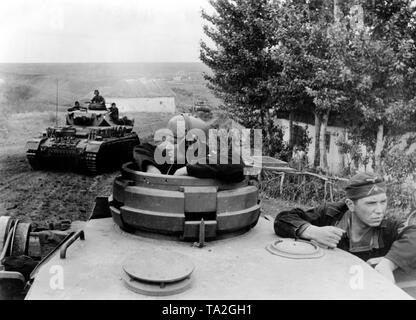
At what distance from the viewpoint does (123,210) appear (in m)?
4.34

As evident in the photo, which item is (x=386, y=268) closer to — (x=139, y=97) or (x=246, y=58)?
(x=246, y=58)

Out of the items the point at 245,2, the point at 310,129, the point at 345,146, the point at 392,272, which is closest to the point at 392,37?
the point at 345,146

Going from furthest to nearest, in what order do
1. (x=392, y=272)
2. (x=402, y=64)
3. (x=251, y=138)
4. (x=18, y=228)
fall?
(x=251, y=138), (x=402, y=64), (x=18, y=228), (x=392, y=272)

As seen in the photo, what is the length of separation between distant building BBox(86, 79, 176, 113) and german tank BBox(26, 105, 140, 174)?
3524 centimetres

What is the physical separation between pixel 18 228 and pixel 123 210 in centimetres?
116

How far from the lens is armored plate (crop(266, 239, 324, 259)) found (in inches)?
154

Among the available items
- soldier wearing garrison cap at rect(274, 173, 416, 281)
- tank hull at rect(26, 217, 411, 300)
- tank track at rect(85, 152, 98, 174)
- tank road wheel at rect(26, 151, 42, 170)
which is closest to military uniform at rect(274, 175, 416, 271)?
soldier wearing garrison cap at rect(274, 173, 416, 281)

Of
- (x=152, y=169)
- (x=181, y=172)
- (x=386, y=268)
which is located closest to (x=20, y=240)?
(x=152, y=169)

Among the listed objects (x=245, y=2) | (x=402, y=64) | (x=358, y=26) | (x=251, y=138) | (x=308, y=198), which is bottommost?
(x=308, y=198)

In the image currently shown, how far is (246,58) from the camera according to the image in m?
16.9

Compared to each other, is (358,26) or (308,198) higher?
(358,26)

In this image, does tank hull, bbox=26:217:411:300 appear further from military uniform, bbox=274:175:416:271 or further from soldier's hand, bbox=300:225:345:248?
military uniform, bbox=274:175:416:271
